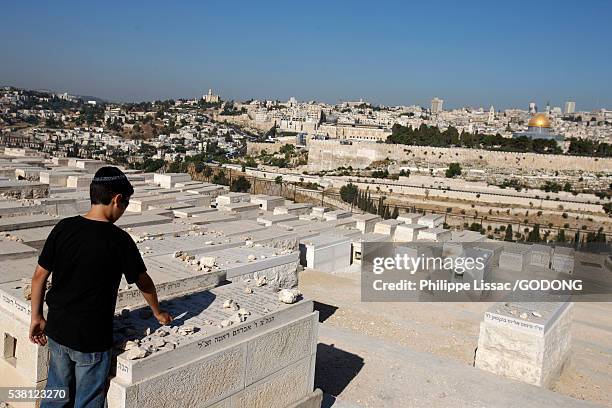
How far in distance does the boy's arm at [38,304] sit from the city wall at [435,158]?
4595 cm

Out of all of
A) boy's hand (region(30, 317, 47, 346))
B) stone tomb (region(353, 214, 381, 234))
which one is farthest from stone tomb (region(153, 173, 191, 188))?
boy's hand (region(30, 317, 47, 346))

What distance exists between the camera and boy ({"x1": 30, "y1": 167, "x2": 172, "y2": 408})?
2.90 meters

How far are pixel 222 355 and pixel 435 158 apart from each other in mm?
46442

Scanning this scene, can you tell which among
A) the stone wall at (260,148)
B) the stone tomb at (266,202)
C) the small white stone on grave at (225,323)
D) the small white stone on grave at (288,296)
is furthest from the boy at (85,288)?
the stone wall at (260,148)

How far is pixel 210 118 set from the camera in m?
95.7

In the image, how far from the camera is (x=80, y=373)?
9.95 ft

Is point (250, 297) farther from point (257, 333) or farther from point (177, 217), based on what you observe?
point (177, 217)

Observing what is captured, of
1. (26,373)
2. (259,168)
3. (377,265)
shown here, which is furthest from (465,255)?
(259,168)

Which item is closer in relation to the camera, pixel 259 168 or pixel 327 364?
pixel 327 364

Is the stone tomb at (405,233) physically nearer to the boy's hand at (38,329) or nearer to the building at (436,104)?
the boy's hand at (38,329)

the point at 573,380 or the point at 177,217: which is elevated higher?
the point at 177,217

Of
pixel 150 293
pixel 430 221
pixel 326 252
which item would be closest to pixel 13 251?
pixel 150 293

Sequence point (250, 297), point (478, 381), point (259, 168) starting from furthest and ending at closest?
point (259, 168) < point (478, 381) < point (250, 297)

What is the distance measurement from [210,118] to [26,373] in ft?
310
